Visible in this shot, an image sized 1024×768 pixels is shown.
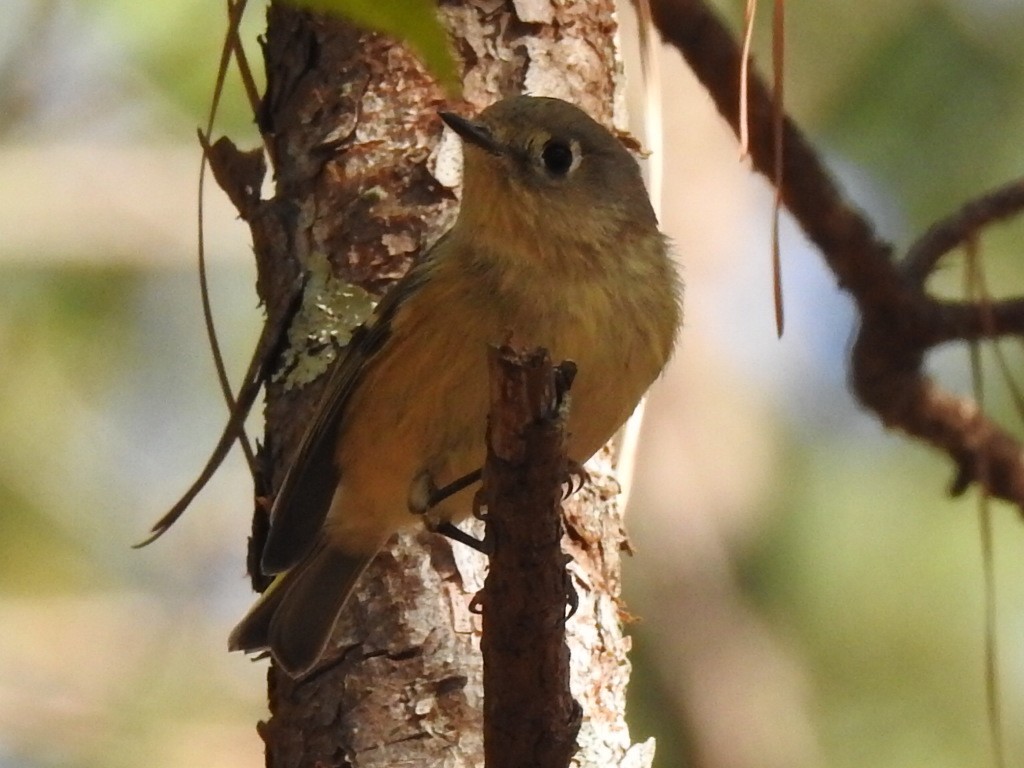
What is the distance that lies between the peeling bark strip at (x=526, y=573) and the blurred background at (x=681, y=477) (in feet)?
8.66

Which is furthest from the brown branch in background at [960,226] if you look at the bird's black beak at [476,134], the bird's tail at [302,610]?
the bird's tail at [302,610]

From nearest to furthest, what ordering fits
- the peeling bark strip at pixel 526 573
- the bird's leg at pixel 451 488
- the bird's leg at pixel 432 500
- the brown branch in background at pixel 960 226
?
1. the peeling bark strip at pixel 526 573
2. the bird's leg at pixel 451 488
3. the bird's leg at pixel 432 500
4. the brown branch in background at pixel 960 226

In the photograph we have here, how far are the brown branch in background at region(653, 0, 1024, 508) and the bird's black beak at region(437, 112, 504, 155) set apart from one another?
44 centimetres

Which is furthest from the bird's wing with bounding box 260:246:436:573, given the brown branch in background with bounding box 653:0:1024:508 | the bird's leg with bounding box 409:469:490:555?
the brown branch in background with bounding box 653:0:1024:508

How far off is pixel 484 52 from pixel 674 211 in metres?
2.14

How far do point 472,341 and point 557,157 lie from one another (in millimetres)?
495

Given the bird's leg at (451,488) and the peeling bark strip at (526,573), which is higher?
the bird's leg at (451,488)

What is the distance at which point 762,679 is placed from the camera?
4.46 m

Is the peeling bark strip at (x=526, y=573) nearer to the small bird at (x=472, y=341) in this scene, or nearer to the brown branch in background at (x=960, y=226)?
the small bird at (x=472, y=341)

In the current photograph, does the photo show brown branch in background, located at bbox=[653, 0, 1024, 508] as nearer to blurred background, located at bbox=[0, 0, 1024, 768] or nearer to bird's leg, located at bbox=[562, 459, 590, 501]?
bird's leg, located at bbox=[562, 459, 590, 501]

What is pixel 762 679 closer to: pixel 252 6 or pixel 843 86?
pixel 843 86

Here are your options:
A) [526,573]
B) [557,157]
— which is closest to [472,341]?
[557,157]

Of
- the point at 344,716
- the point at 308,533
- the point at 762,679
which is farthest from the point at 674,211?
the point at 344,716

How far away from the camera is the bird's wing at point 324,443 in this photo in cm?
259
